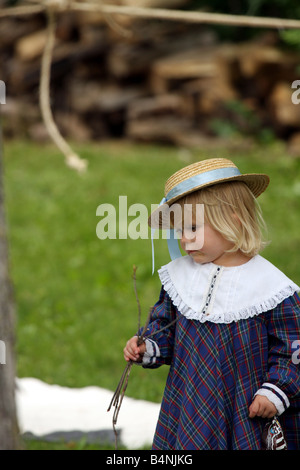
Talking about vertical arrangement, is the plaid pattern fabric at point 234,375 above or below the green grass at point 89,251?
below

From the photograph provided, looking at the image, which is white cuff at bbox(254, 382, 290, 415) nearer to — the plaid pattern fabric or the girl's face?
the plaid pattern fabric

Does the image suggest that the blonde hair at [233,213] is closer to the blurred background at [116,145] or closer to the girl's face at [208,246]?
the girl's face at [208,246]

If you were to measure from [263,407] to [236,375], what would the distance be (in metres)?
0.14

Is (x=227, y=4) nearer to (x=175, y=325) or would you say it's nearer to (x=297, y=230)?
(x=297, y=230)

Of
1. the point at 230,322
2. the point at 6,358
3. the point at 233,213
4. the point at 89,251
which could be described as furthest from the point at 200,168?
the point at 89,251

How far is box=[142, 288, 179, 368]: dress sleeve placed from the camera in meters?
2.14

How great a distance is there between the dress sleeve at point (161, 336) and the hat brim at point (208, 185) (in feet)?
0.81

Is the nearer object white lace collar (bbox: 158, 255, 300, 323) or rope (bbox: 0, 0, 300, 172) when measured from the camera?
white lace collar (bbox: 158, 255, 300, 323)

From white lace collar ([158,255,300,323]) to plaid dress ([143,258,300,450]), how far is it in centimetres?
3

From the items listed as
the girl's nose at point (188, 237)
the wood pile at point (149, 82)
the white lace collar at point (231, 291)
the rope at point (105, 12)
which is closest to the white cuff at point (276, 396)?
the white lace collar at point (231, 291)

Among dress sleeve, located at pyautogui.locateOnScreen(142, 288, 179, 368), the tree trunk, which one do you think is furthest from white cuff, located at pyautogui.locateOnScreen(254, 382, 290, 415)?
the tree trunk

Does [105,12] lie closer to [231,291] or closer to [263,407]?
[231,291]

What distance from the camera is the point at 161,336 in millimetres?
2162

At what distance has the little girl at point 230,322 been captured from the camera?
1.99m
